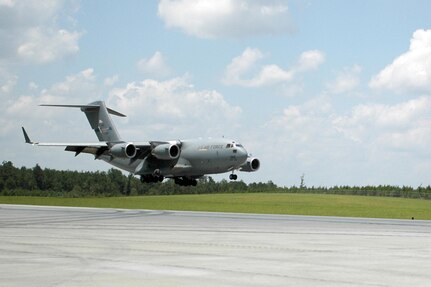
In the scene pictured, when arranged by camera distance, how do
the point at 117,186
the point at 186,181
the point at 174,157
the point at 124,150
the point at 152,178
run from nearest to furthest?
the point at 124,150, the point at 174,157, the point at 152,178, the point at 186,181, the point at 117,186

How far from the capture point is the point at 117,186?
118625 mm

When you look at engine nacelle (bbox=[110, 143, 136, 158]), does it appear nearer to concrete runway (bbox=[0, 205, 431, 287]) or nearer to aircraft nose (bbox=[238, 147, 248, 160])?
aircraft nose (bbox=[238, 147, 248, 160])

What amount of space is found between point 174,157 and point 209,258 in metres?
58.0

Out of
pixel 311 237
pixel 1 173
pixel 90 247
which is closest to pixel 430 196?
pixel 1 173

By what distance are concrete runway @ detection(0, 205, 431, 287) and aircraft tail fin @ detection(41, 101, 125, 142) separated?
61567mm

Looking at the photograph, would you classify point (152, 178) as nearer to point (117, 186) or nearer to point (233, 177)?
point (233, 177)

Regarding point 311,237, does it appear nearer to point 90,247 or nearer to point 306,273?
point 90,247

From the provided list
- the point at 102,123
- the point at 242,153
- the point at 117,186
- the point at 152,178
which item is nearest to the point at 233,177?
the point at 242,153

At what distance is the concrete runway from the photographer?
498 inches

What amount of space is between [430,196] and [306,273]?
287ft

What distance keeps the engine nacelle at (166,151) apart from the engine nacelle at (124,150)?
2329 mm

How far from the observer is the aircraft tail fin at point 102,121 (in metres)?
86.6

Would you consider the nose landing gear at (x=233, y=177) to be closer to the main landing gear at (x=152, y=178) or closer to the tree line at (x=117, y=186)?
the main landing gear at (x=152, y=178)

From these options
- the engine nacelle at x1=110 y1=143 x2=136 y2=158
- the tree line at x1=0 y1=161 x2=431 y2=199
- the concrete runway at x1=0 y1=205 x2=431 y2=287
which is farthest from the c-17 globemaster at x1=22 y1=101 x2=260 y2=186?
the concrete runway at x1=0 y1=205 x2=431 y2=287
